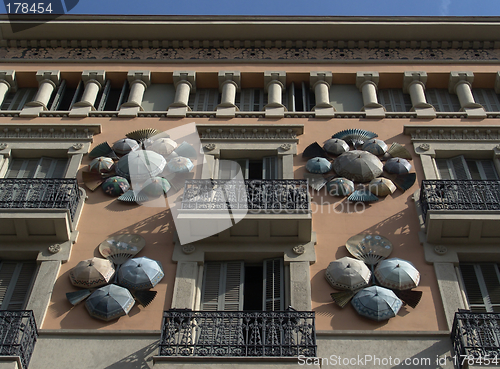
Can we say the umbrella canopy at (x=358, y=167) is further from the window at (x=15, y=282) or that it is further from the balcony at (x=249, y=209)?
the window at (x=15, y=282)

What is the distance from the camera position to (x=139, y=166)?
48.7 feet

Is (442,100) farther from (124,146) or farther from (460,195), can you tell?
(124,146)

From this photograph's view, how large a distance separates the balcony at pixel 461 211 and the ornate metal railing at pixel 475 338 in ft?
7.96

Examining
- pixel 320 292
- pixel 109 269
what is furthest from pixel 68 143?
pixel 320 292

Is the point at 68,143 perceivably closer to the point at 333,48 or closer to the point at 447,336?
the point at 333,48

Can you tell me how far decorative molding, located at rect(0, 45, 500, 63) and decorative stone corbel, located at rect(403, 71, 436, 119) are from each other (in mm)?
848

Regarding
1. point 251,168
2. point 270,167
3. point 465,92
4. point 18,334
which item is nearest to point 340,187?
point 270,167

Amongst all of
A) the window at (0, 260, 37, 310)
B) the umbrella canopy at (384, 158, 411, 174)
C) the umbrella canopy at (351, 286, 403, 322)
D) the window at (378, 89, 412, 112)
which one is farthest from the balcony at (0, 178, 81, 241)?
the window at (378, 89, 412, 112)

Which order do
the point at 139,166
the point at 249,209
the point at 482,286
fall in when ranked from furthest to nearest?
the point at 139,166
the point at 249,209
the point at 482,286

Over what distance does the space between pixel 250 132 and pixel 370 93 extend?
3898 millimetres

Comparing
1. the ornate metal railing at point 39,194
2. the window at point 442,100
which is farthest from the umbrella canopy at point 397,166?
the ornate metal railing at point 39,194

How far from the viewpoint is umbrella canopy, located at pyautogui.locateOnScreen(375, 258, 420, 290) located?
1212cm

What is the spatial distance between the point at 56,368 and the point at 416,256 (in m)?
7.42

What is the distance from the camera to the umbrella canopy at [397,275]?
12125 mm
